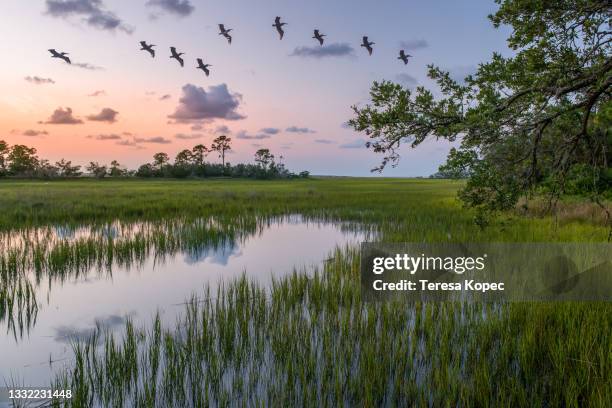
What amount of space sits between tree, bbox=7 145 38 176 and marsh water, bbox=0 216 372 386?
324 feet

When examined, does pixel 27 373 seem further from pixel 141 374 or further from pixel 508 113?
pixel 508 113

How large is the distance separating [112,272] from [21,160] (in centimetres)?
11145

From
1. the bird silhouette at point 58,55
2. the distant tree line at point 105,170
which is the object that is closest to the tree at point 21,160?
the distant tree line at point 105,170

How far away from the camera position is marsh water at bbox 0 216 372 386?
571 centimetres

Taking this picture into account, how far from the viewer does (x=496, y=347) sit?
4793mm

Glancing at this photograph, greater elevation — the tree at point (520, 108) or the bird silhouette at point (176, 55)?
the bird silhouette at point (176, 55)

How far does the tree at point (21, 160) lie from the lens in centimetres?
8912

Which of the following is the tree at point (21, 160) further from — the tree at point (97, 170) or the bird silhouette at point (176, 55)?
the bird silhouette at point (176, 55)

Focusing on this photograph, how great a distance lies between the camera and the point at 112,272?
964 cm

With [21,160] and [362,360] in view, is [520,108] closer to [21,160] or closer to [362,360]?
[362,360]

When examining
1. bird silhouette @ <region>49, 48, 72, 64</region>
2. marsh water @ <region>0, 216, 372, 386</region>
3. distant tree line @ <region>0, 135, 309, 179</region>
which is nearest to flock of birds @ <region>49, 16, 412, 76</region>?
bird silhouette @ <region>49, 48, 72, 64</region>

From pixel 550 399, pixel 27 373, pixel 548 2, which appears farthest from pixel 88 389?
pixel 548 2

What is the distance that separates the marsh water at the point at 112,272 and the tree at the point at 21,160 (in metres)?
98.8

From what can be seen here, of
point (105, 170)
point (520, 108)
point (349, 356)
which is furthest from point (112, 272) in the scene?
point (105, 170)
